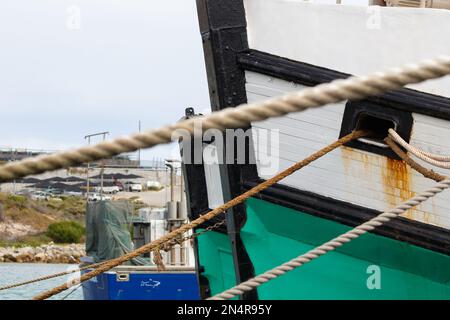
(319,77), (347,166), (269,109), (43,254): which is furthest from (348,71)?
(43,254)

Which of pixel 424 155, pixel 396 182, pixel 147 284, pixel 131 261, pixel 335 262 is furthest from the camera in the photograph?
pixel 131 261

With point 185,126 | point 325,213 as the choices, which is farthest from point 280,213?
point 185,126

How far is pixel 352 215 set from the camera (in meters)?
5.66

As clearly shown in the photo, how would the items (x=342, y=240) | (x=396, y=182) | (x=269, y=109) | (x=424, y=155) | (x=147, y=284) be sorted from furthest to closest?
1. (x=147, y=284)
2. (x=396, y=182)
3. (x=424, y=155)
4. (x=342, y=240)
5. (x=269, y=109)

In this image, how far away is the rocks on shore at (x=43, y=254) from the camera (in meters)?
46.9

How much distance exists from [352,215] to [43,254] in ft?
140

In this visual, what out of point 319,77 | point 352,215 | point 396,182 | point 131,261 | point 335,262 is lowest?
point 131,261

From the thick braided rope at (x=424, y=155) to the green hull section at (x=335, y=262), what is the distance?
65 centimetres

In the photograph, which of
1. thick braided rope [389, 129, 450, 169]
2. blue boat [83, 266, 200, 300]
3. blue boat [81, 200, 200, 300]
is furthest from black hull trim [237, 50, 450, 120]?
blue boat [83, 266, 200, 300]

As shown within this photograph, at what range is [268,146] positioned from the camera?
19.5 ft

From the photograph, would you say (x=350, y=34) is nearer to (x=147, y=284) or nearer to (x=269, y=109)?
(x=269, y=109)

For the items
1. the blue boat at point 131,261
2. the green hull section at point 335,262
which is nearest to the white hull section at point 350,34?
the green hull section at point 335,262

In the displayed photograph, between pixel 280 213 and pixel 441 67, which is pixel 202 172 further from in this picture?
pixel 441 67

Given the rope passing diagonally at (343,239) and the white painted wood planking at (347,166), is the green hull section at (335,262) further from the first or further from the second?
the rope passing diagonally at (343,239)
